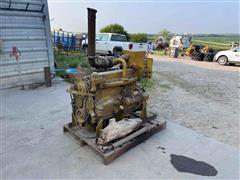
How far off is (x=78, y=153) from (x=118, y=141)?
546 millimetres

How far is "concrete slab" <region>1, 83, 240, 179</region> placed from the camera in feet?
6.74

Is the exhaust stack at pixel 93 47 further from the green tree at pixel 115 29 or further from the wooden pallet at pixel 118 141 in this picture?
the green tree at pixel 115 29

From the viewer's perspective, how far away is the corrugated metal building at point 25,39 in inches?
183

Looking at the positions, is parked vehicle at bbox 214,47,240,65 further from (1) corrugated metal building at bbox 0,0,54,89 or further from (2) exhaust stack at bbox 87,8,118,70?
(2) exhaust stack at bbox 87,8,118,70

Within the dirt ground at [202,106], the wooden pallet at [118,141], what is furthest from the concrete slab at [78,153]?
the dirt ground at [202,106]

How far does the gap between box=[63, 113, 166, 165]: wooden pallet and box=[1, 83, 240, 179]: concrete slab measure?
7cm

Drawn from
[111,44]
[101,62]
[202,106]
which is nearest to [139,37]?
[111,44]

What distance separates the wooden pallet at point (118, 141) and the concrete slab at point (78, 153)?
7 cm

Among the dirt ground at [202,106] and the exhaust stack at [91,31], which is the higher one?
the exhaust stack at [91,31]

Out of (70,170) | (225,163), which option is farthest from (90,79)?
(225,163)

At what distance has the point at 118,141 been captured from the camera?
7.61 feet

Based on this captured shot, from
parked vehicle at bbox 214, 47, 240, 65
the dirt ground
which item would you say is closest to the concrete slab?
the dirt ground

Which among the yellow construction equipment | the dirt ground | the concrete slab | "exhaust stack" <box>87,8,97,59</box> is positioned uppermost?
"exhaust stack" <box>87,8,97,59</box>

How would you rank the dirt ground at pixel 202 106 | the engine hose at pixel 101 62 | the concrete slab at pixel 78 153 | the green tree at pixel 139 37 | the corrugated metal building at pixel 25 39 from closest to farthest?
the concrete slab at pixel 78 153 < the engine hose at pixel 101 62 < the dirt ground at pixel 202 106 < the corrugated metal building at pixel 25 39 < the green tree at pixel 139 37
